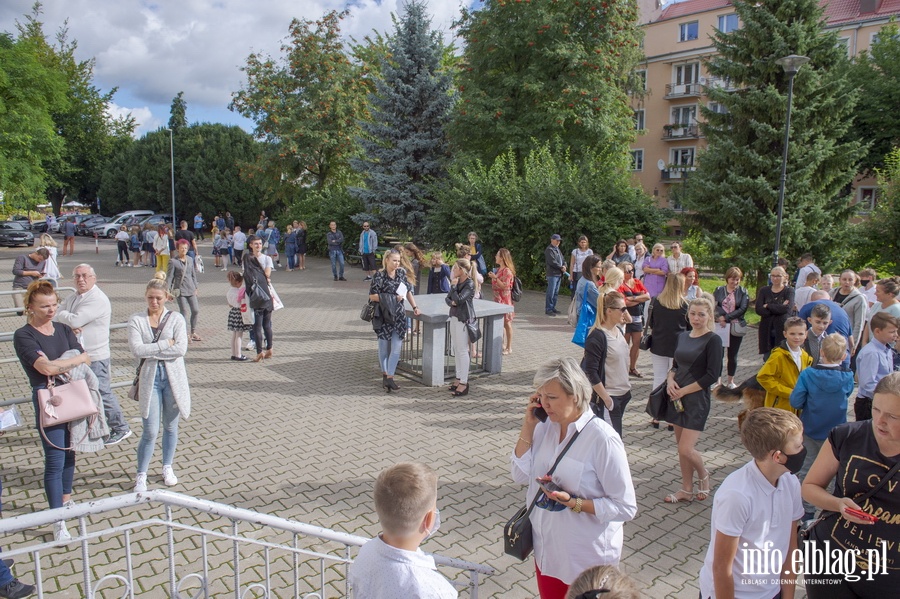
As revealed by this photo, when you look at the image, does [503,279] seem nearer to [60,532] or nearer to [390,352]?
[390,352]

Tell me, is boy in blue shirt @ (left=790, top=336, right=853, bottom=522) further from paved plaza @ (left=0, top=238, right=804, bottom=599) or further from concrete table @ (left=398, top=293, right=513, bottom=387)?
concrete table @ (left=398, top=293, right=513, bottom=387)

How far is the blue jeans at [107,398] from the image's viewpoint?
6.36 meters

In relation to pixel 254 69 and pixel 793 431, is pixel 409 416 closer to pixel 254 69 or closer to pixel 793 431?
pixel 793 431

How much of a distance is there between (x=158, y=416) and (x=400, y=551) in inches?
170

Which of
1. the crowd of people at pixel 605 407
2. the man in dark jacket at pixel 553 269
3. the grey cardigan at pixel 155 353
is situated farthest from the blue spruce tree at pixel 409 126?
the grey cardigan at pixel 155 353

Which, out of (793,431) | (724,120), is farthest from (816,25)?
(793,431)

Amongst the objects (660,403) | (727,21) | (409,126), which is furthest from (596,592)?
(727,21)

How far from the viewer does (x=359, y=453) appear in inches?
272

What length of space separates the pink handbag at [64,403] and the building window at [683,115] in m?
46.9

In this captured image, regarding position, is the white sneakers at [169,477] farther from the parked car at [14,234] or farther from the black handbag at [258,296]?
the parked car at [14,234]

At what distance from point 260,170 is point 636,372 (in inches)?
1110

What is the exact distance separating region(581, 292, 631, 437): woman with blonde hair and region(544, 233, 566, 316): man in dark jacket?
937 cm

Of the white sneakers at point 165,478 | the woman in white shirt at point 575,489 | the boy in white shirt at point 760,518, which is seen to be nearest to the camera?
the boy in white shirt at point 760,518

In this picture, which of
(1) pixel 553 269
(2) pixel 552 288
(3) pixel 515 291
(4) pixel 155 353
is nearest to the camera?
(4) pixel 155 353
